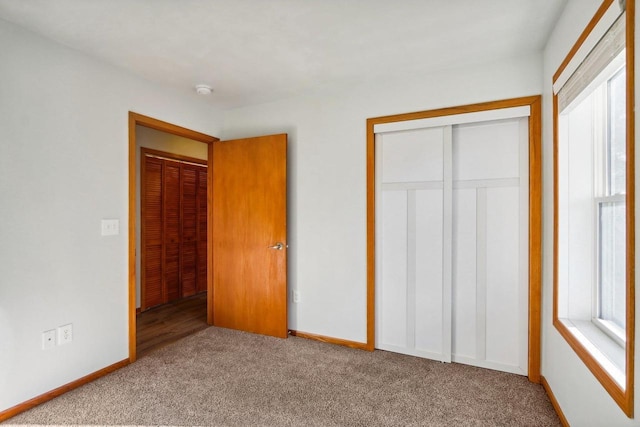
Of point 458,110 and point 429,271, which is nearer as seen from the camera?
point 458,110

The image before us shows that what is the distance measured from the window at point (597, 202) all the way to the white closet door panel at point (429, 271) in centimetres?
84

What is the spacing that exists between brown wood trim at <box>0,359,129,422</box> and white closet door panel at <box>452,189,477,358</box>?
8.76 ft

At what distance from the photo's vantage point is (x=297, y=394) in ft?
7.45

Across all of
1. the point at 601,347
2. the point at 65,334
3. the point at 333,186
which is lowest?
the point at 65,334

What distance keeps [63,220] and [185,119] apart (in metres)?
1.44

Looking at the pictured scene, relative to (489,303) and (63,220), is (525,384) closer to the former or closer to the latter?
(489,303)

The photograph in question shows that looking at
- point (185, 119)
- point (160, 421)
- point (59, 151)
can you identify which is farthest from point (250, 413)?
point (185, 119)

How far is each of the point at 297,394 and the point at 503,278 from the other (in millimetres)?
1727

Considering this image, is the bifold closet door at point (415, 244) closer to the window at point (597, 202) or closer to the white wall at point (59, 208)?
the window at point (597, 202)

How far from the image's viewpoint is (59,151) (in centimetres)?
230

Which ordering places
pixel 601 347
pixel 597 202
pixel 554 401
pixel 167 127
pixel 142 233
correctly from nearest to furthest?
1. pixel 601 347
2. pixel 597 202
3. pixel 554 401
4. pixel 167 127
5. pixel 142 233

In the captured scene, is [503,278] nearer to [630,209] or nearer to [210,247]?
[630,209]

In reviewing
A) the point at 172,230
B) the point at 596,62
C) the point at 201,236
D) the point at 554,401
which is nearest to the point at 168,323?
the point at 172,230

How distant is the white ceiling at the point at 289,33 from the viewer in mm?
1910
